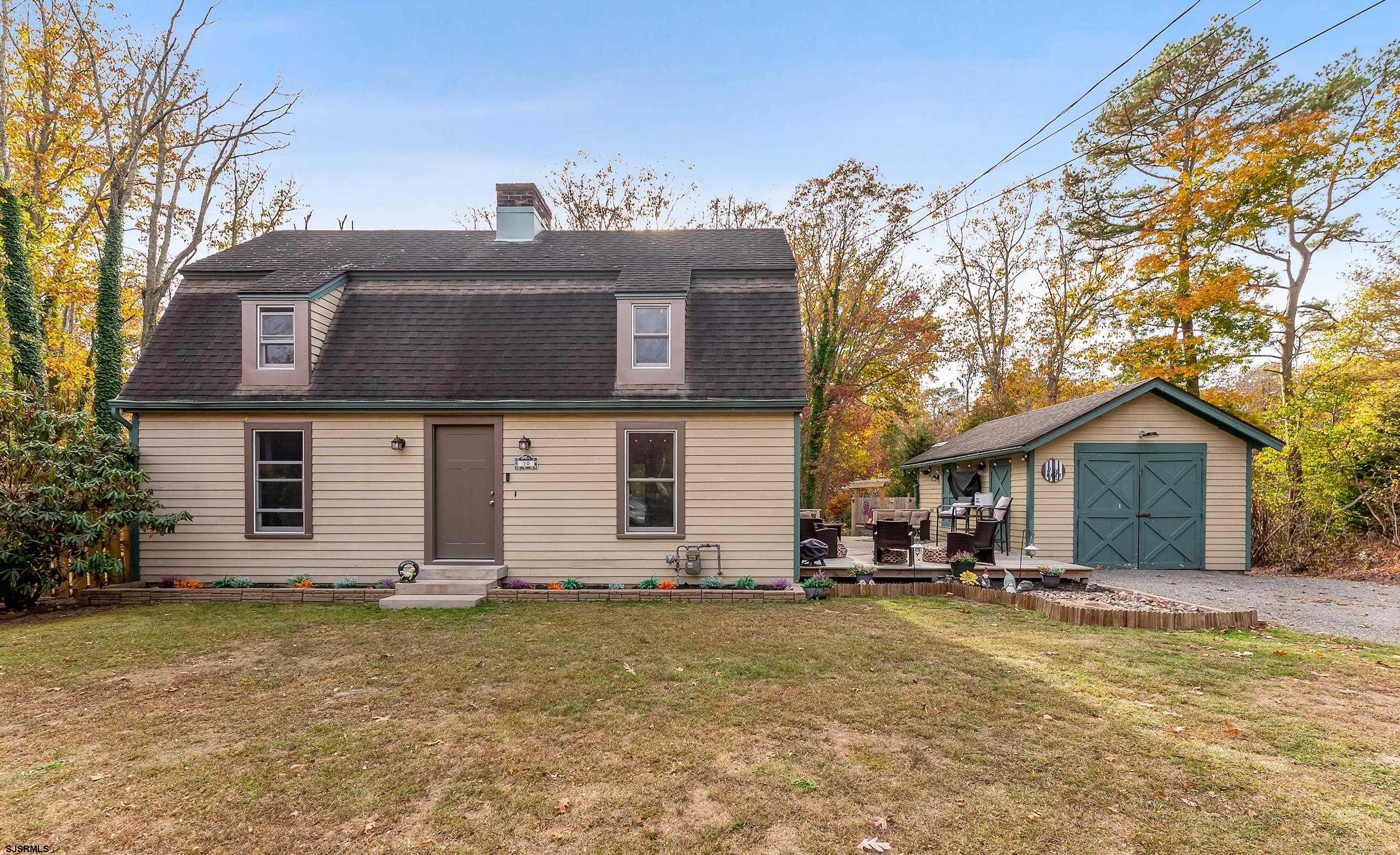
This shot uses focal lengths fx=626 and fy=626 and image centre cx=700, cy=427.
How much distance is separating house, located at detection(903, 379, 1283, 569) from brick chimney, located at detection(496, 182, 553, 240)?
10.4 meters

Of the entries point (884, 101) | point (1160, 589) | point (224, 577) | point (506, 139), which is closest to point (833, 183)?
point (884, 101)

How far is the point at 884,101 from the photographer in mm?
13695

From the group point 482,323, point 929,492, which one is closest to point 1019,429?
point 929,492

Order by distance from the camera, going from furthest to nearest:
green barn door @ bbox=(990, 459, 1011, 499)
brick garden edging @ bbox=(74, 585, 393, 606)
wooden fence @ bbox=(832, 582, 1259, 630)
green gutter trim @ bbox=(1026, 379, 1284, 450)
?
green barn door @ bbox=(990, 459, 1011, 499) → green gutter trim @ bbox=(1026, 379, 1284, 450) → brick garden edging @ bbox=(74, 585, 393, 606) → wooden fence @ bbox=(832, 582, 1259, 630)

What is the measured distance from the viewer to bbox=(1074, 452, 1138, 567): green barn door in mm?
11766

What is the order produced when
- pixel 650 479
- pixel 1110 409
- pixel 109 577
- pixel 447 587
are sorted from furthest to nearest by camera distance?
pixel 1110 409 → pixel 650 479 → pixel 109 577 → pixel 447 587

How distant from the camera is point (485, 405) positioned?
914 cm

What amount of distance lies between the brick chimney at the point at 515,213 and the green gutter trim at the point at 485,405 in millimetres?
4684

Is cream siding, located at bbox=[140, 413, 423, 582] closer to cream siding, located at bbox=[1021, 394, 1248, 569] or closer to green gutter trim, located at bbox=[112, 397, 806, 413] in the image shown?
green gutter trim, located at bbox=[112, 397, 806, 413]

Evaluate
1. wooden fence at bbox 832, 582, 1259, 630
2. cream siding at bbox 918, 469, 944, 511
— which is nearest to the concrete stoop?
wooden fence at bbox 832, 582, 1259, 630

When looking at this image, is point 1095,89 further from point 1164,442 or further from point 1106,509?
point 1106,509

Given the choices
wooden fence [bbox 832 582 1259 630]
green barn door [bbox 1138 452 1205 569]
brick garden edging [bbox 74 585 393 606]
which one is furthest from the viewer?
green barn door [bbox 1138 452 1205 569]

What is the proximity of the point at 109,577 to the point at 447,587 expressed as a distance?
4981mm

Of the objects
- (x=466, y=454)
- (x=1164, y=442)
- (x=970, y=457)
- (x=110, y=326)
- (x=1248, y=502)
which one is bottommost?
(x=1248, y=502)
